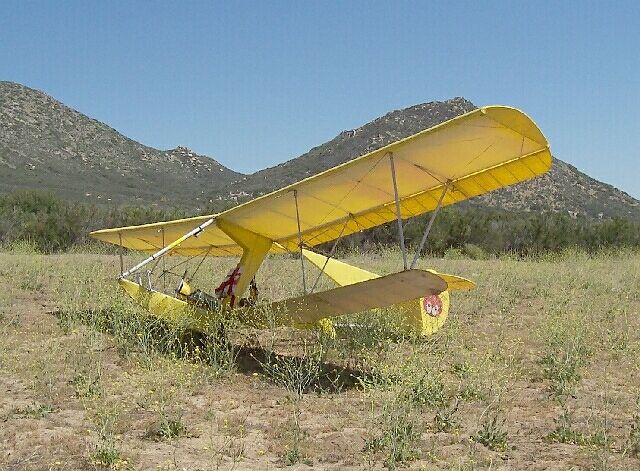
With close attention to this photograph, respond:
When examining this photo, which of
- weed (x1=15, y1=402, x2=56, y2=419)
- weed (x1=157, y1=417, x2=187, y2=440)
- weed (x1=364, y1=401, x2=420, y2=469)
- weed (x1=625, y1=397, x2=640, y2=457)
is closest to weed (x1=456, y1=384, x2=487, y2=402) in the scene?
weed (x1=364, y1=401, x2=420, y2=469)

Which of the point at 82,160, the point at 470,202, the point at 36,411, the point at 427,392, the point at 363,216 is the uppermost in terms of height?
the point at 82,160

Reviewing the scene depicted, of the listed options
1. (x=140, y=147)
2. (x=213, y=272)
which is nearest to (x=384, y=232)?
(x=213, y=272)

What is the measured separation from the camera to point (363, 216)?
8969 millimetres

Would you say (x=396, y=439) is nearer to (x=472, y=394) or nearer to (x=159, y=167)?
(x=472, y=394)

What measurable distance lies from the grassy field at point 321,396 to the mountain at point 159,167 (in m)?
42.2

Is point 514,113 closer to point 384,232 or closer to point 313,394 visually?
point 313,394

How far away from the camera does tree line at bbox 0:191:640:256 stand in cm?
2436

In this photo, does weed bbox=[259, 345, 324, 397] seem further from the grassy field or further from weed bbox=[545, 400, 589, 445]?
weed bbox=[545, 400, 589, 445]

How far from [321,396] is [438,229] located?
20548mm

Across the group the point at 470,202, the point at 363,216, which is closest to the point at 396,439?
the point at 363,216

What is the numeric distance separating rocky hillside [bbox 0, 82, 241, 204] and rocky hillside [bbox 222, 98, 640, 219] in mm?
9000

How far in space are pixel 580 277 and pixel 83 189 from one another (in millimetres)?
48724

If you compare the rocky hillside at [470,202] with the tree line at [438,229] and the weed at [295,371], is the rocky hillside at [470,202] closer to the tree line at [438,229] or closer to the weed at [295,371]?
the tree line at [438,229]

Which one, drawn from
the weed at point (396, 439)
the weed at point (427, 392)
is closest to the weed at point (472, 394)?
the weed at point (427, 392)
